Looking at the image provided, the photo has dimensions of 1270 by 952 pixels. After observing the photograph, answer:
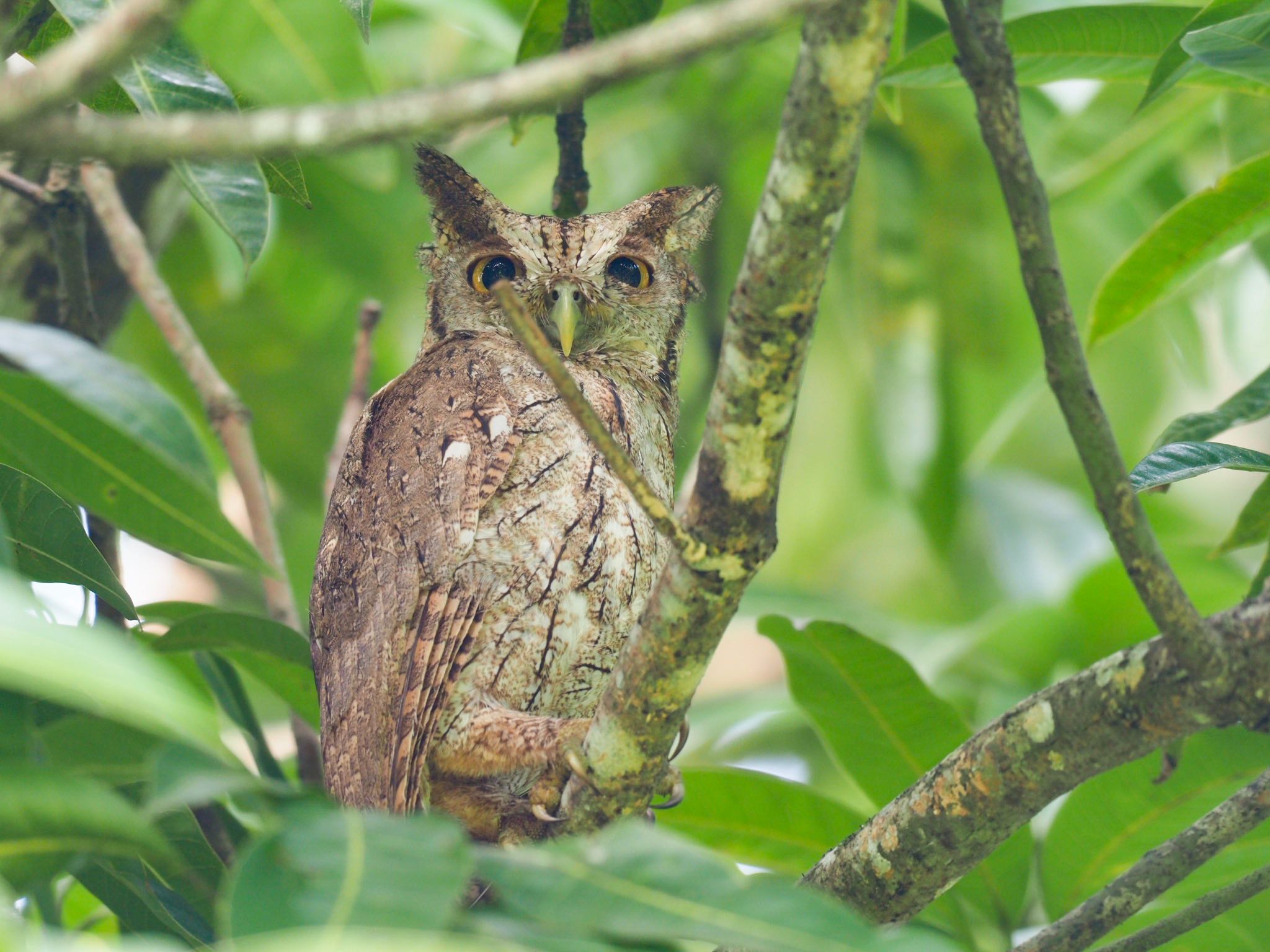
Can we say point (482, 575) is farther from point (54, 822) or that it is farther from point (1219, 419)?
point (1219, 419)

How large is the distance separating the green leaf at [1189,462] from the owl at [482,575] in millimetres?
831

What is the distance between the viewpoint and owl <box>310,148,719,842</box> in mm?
1892

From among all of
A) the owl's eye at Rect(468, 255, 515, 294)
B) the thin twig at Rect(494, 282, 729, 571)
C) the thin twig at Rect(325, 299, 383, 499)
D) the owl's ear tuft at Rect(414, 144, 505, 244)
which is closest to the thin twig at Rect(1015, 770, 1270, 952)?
the thin twig at Rect(494, 282, 729, 571)

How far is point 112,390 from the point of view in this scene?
1350mm

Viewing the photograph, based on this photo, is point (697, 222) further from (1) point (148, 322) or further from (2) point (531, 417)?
(1) point (148, 322)

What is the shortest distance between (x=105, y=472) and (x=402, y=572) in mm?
477

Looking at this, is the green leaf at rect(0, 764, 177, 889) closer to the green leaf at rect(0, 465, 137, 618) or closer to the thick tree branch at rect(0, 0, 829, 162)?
the thick tree branch at rect(0, 0, 829, 162)

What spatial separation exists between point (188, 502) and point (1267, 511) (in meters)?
1.58

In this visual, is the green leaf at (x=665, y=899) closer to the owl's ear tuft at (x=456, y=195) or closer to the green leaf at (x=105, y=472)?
the green leaf at (x=105, y=472)

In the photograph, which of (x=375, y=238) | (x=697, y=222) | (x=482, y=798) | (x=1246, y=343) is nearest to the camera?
(x=482, y=798)

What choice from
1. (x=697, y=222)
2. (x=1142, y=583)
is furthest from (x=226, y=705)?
(x=1142, y=583)

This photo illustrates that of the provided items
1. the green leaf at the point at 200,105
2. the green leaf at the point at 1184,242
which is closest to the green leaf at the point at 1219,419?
the green leaf at the point at 1184,242

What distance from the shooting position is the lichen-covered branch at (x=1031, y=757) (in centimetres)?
125

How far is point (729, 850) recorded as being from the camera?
2342 millimetres
